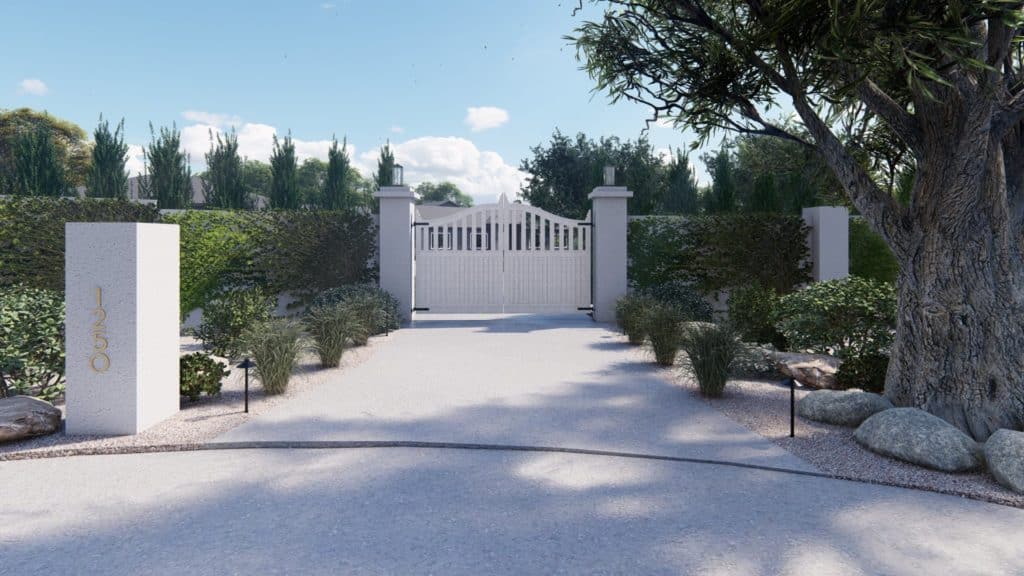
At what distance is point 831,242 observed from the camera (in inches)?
509

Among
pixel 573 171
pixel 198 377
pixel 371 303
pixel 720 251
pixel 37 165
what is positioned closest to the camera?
pixel 198 377

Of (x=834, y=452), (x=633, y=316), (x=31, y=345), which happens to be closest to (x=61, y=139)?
(x=31, y=345)

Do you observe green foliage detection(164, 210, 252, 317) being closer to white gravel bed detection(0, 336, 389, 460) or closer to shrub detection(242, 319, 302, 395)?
white gravel bed detection(0, 336, 389, 460)

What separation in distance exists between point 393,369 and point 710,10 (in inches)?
226

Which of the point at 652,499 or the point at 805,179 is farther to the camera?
the point at 805,179

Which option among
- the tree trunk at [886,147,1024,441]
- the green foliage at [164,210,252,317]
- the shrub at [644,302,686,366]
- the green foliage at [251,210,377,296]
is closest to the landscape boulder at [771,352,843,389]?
the shrub at [644,302,686,366]

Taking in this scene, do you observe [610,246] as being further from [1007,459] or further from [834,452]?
[1007,459]

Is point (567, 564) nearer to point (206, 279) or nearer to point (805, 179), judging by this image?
point (206, 279)

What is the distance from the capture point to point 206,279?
12117mm

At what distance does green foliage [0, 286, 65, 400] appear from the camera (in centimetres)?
581

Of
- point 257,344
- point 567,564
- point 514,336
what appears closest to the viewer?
point 567,564

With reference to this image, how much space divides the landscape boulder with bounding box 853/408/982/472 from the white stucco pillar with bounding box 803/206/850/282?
8815 mm

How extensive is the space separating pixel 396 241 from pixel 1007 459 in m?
10.5

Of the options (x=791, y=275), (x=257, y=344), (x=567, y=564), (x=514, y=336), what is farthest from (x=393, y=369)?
(x=791, y=275)
